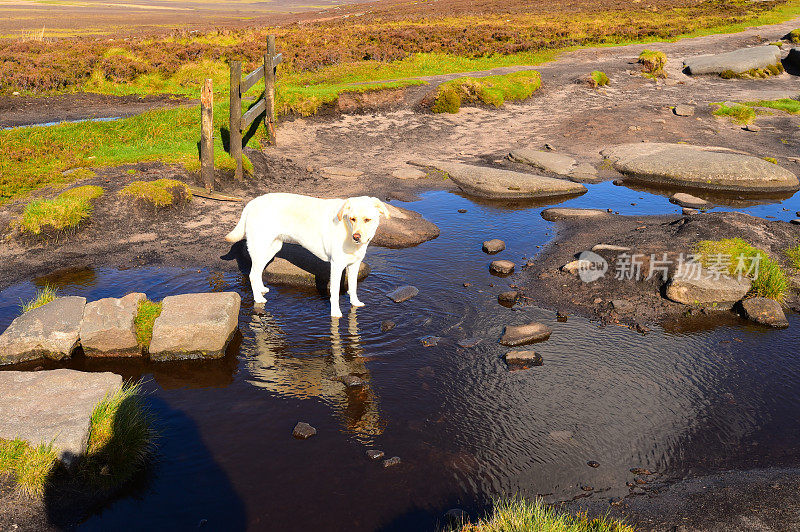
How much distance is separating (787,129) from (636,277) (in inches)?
675

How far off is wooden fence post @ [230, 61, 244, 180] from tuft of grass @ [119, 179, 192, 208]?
2.03m

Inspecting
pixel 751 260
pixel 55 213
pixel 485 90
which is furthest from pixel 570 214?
pixel 485 90

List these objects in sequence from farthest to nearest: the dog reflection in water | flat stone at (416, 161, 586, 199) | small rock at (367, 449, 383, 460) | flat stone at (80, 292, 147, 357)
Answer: flat stone at (416, 161, 586, 199) < flat stone at (80, 292, 147, 357) < the dog reflection in water < small rock at (367, 449, 383, 460)

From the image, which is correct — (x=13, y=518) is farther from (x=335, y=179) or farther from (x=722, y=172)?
(x=722, y=172)

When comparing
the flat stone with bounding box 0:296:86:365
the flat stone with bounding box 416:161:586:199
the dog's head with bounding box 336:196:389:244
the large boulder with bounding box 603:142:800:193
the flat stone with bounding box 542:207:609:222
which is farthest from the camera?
the large boulder with bounding box 603:142:800:193

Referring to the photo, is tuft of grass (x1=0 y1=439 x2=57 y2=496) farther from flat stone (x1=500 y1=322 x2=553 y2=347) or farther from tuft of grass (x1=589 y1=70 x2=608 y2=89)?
tuft of grass (x1=589 y1=70 x2=608 y2=89)

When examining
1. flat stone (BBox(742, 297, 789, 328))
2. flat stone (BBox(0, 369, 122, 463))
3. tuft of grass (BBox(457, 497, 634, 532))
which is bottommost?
flat stone (BBox(742, 297, 789, 328))

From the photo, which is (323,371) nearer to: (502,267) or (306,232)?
(306,232)

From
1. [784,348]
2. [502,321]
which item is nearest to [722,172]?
[784,348]

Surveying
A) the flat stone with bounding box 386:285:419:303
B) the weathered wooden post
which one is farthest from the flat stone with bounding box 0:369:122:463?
the weathered wooden post

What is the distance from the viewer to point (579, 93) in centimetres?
2897

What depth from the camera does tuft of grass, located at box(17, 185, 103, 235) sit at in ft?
41.1

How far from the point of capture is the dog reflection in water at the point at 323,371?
7586 millimetres

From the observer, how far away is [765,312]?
9.92m
